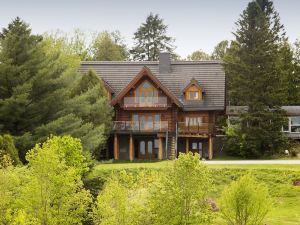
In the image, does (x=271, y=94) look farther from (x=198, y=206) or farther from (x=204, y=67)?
(x=198, y=206)

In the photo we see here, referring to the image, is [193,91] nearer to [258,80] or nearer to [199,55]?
[258,80]

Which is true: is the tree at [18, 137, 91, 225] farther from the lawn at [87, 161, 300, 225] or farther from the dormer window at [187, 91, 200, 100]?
the dormer window at [187, 91, 200, 100]

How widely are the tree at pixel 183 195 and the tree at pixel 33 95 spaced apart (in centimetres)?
1580

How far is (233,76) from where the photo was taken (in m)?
48.4

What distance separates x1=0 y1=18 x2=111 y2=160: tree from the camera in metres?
33.8

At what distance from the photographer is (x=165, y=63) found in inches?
2082

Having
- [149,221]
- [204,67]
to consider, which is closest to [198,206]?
[149,221]

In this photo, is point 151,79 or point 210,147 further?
point 151,79

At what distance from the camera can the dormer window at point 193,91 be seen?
49438mm

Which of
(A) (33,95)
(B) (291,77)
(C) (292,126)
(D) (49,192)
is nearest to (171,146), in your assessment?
(C) (292,126)

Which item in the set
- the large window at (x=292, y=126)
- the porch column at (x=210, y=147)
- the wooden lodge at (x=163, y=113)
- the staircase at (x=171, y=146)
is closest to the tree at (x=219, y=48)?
the large window at (x=292, y=126)

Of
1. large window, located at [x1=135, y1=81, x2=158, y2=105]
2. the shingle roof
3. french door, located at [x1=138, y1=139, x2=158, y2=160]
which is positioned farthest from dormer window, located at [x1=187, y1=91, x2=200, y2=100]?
french door, located at [x1=138, y1=139, x2=158, y2=160]

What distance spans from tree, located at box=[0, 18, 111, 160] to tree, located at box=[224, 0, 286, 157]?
567 inches

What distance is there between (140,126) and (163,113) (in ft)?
8.66
